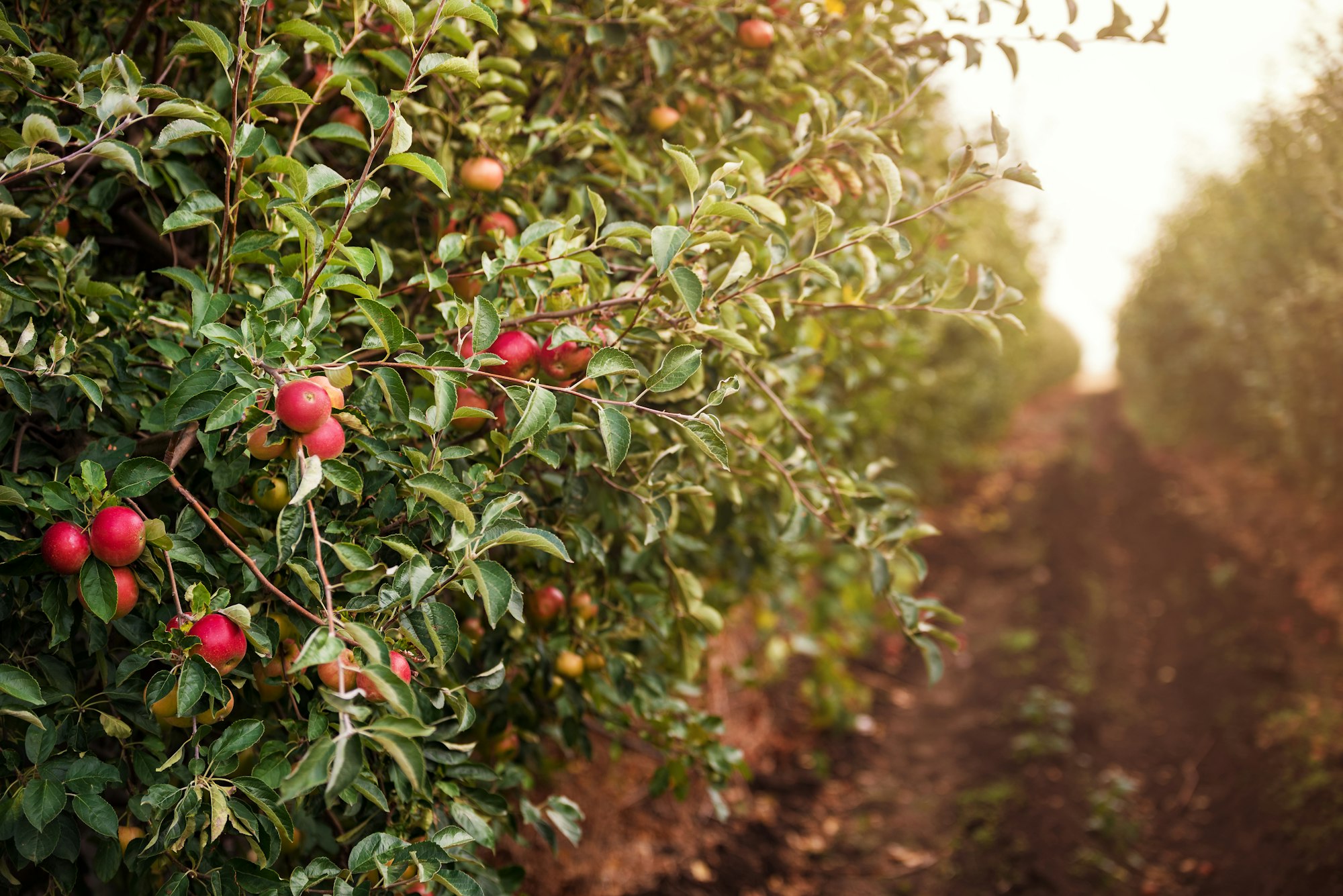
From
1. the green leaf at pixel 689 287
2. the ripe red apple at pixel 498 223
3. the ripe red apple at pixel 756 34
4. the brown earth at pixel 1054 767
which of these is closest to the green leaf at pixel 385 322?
the green leaf at pixel 689 287

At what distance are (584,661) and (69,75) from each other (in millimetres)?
1449

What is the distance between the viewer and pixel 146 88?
1.16 metres

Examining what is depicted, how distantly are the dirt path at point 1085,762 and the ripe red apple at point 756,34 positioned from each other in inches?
108

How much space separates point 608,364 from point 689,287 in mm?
192

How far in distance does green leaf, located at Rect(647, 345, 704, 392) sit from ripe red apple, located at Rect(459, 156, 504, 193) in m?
0.67

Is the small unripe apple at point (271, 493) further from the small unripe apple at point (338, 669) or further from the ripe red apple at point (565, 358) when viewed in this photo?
the ripe red apple at point (565, 358)

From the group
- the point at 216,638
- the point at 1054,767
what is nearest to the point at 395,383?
the point at 216,638

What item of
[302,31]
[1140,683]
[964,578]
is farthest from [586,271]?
[964,578]

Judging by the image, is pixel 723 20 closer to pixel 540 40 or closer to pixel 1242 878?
pixel 540 40

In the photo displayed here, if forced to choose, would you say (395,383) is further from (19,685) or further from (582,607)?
(582,607)

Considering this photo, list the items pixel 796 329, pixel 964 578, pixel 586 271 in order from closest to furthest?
pixel 586 271 < pixel 796 329 < pixel 964 578

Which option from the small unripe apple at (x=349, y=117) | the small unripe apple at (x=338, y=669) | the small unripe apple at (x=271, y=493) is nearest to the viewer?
the small unripe apple at (x=338, y=669)

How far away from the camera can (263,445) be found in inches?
45.1

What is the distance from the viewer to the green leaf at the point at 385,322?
46.1 inches
